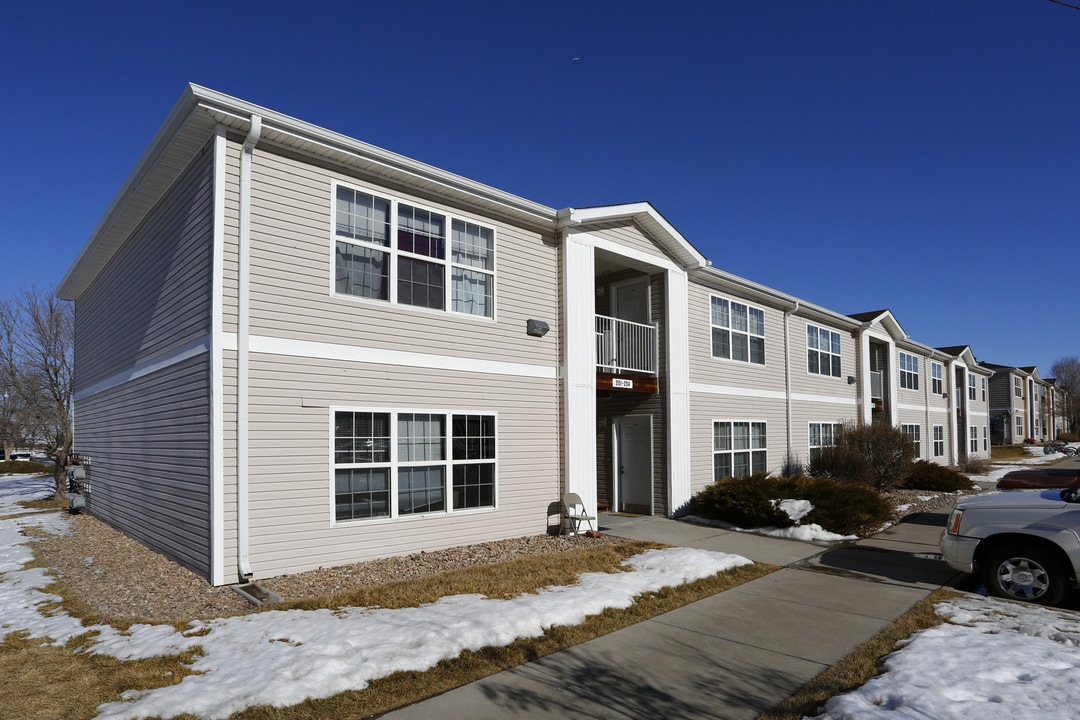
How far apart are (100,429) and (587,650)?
1363cm

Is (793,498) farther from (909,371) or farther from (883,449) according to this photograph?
(909,371)

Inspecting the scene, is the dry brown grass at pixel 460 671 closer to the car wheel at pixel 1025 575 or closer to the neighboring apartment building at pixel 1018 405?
the car wheel at pixel 1025 575

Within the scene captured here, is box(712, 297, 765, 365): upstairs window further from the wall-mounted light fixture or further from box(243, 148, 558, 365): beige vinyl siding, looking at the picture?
box(243, 148, 558, 365): beige vinyl siding

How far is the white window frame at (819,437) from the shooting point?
20302 millimetres

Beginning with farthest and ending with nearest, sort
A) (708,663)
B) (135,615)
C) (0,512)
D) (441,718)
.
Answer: (0,512)
(135,615)
(708,663)
(441,718)

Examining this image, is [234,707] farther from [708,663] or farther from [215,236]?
[215,236]

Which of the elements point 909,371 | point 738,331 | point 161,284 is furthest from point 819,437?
point 161,284

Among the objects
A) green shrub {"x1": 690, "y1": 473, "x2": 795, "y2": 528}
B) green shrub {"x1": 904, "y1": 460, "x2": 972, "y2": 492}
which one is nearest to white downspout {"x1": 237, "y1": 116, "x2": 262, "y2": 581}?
green shrub {"x1": 690, "y1": 473, "x2": 795, "y2": 528}

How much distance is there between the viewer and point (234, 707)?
455 centimetres

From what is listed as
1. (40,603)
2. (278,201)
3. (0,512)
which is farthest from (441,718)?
(0,512)

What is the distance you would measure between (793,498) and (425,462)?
7.53 m

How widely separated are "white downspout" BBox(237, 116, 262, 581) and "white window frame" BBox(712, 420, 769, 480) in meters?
11.4

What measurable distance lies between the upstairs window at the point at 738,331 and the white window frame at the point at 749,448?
5.67ft

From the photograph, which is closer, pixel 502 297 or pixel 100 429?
pixel 502 297
